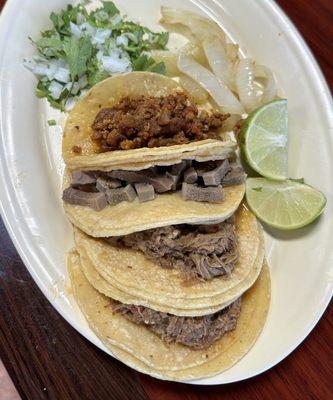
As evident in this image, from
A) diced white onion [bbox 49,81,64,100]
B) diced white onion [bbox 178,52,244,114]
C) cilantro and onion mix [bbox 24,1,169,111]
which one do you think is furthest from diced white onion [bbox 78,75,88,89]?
diced white onion [bbox 178,52,244,114]

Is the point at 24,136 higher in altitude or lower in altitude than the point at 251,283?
lower

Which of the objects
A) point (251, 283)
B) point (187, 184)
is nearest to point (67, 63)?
point (187, 184)

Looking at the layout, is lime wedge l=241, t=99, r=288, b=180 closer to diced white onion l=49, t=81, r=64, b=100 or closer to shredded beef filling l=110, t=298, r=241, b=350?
shredded beef filling l=110, t=298, r=241, b=350

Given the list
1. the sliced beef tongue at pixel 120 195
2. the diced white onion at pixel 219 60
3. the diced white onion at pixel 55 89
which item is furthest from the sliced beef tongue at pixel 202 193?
the diced white onion at pixel 55 89

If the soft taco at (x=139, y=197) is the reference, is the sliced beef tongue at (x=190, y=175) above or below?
above

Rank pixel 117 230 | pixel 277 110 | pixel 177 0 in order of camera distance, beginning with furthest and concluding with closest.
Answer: pixel 177 0 < pixel 277 110 < pixel 117 230

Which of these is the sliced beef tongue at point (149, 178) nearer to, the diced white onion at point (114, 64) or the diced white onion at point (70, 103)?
the diced white onion at point (70, 103)

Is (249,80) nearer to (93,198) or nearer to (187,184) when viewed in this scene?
(187,184)

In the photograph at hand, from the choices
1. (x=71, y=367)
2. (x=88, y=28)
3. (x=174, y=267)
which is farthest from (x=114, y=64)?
(x=71, y=367)
